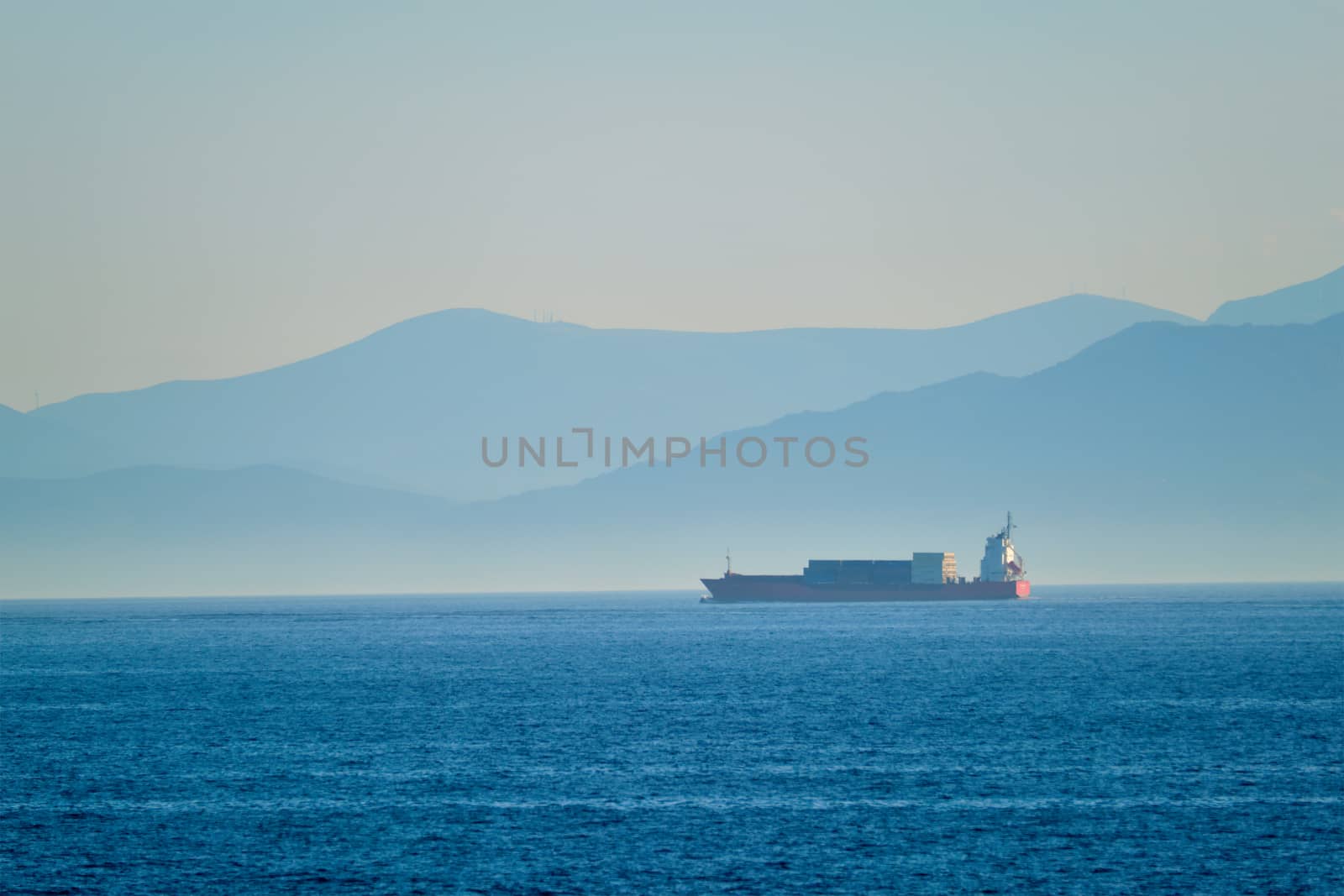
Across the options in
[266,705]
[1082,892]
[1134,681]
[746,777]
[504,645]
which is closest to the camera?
[1082,892]

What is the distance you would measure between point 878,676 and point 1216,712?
82.8ft

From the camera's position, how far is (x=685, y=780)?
53875 mm

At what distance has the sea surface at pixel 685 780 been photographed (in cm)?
4066

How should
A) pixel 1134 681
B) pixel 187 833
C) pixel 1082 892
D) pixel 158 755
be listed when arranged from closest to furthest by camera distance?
pixel 1082 892, pixel 187 833, pixel 158 755, pixel 1134 681

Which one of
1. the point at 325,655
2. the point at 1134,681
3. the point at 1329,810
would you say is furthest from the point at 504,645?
the point at 1329,810

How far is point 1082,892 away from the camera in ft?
125

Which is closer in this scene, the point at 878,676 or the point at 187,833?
the point at 187,833

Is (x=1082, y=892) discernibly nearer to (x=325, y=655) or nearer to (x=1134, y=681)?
(x=1134, y=681)

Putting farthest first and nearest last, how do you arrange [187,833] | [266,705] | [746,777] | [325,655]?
[325,655]
[266,705]
[746,777]
[187,833]

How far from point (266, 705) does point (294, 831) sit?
127ft

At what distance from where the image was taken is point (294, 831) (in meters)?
45.8

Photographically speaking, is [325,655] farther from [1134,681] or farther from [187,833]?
[187,833]

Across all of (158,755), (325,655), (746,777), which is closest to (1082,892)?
(746,777)

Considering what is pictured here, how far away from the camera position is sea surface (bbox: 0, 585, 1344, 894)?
40656mm
